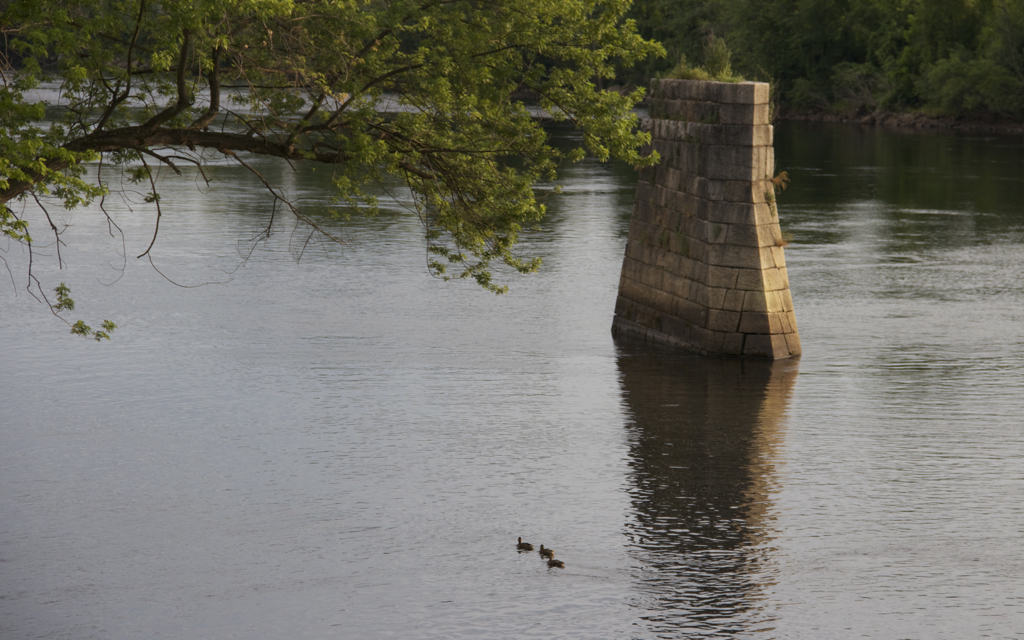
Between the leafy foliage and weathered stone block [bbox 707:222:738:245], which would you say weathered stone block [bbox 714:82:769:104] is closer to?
weathered stone block [bbox 707:222:738:245]

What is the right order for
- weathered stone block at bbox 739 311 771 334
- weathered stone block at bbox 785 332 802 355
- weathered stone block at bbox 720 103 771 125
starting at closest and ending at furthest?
1. weathered stone block at bbox 720 103 771 125
2. weathered stone block at bbox 739 311 771 334
3. weathered stone block at bbox 785 332 802 355

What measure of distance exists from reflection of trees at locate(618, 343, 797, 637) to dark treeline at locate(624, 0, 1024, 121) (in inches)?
2504

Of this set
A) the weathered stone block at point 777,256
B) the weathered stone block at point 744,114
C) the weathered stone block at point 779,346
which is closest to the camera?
the weathered stone block at point 744,114

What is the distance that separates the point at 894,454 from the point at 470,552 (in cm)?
626

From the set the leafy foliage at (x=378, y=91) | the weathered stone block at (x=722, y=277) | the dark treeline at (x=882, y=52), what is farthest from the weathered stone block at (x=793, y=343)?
the dark treeline at (x=882, y=52)

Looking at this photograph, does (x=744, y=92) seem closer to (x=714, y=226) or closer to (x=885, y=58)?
(x=714, y=226)

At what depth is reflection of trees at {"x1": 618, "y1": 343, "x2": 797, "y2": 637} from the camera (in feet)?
37.2

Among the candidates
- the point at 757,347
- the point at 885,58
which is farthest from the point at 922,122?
the point at 757,347

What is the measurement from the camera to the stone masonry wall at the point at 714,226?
1878 cm

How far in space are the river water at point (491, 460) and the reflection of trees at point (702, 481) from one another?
0.05 m

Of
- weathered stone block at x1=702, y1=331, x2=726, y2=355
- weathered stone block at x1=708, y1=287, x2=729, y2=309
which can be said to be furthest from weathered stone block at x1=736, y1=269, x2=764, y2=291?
weathered stone block at x1=702, y1=331, x2=726, y2=355

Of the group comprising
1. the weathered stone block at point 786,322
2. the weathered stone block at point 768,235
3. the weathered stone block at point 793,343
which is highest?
the weathered stone block at point 768,235

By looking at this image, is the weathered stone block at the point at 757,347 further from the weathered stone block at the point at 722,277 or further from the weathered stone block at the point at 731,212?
the weathered stone block at the point at 731,212

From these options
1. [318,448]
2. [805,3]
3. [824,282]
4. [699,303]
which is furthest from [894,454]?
[805,3]
